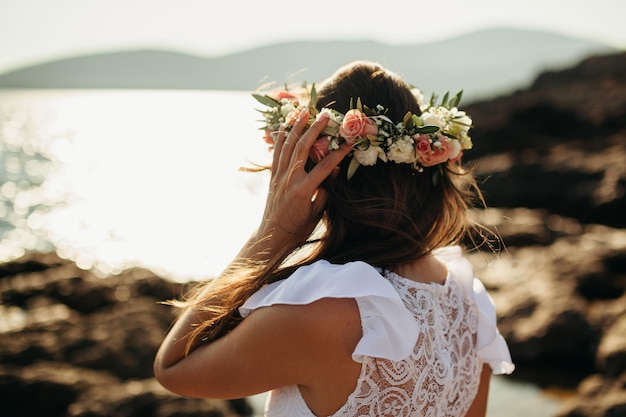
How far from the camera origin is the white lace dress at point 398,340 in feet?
5.75

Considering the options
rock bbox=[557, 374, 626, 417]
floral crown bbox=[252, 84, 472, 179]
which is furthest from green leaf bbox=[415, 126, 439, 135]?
rock bbox=[557, 374, 626, 417]

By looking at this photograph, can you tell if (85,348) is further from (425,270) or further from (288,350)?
(288,350)

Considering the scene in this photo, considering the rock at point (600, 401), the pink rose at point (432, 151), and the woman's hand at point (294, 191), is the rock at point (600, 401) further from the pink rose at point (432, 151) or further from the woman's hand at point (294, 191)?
the woman's hand at point (294, 191)

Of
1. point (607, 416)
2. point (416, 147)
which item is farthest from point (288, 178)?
point (607, 416)

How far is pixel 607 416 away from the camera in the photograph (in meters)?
4.30

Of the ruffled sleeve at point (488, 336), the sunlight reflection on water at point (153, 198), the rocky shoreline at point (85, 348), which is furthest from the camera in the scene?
the sunlight reflection on water at point (153, 198)

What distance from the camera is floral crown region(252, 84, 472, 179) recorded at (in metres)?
1.99

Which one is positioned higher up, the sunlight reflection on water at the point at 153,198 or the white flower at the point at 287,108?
the white flower at the point at 287,108

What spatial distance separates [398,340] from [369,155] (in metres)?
0.57

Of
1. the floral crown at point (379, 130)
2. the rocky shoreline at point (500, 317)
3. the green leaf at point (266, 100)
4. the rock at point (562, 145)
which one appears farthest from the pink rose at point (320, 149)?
the rock at point (562, 145)

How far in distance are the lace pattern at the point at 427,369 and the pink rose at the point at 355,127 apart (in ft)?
1.43

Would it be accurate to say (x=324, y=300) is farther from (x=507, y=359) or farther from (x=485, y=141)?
(x=485, y=141)

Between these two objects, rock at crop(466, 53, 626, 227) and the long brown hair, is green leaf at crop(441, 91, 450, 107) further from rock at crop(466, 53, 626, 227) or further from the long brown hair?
rock at crop(466, 53, 626, 227)

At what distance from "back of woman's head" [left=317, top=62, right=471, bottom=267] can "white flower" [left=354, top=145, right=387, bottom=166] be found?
5 centimetres
